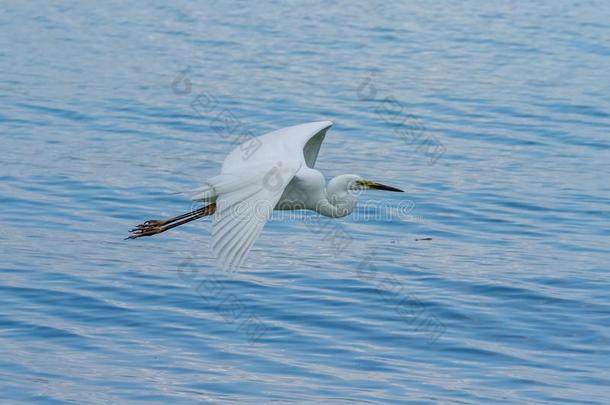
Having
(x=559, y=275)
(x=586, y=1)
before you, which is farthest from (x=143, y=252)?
(x=586, y=1)

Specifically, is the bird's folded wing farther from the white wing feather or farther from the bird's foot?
the bird's foot

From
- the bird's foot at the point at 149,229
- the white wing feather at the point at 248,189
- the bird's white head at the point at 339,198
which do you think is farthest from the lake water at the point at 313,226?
the white wing feather at the point at 248,189

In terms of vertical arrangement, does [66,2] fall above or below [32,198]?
above

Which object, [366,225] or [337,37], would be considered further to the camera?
[337,37]

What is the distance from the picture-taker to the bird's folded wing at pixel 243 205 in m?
6.65

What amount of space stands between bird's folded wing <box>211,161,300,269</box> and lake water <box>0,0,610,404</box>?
1214mm

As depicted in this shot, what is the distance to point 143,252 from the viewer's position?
32.5 ft

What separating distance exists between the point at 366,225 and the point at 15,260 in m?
2.99

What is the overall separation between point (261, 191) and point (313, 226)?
3.44 meters

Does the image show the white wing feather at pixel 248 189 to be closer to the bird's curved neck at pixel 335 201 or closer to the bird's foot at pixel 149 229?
the bird's curved neck at pixel 335 201

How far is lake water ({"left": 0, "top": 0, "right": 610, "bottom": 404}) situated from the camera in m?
7.91

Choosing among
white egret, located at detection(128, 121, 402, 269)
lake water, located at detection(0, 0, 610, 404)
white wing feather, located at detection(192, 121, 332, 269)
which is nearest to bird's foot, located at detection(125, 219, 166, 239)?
white egret, located at detection(128, 121, 402, 269)

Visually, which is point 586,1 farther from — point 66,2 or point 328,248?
point 328,248

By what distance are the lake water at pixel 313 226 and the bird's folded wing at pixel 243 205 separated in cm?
121
